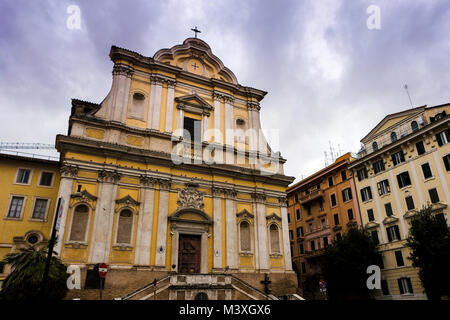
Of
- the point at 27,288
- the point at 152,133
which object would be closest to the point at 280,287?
the point at 152,133

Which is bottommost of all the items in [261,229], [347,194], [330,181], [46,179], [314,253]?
[314,253]

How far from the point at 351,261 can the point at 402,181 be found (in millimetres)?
8876

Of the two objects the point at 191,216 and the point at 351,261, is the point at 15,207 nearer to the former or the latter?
the point at 191,216

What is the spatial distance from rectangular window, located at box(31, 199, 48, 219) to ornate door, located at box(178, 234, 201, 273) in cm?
976

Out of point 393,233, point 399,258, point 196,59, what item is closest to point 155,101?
point 196,59

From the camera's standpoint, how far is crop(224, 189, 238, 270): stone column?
23.1 meters

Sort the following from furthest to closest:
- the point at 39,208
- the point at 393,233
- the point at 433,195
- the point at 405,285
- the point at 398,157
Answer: the point at 398,157
the point at 393,233
the point at 405,285
the point at 433,195
the point at 39,208

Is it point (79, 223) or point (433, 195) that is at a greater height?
point (433, 195)

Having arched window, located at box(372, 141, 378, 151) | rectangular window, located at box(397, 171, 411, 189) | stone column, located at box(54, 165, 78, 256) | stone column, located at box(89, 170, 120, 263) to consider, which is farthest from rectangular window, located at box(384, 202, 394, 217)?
stone column, located at box(54, 165, 78, 256)

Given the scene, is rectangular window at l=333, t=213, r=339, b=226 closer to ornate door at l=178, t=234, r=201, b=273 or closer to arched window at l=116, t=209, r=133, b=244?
ornate door at l=178, t=234, r=201, b=273

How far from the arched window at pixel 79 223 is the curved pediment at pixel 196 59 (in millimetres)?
14181

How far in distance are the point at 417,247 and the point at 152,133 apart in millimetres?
21676

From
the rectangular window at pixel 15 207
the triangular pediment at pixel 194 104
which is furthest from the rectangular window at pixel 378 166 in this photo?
the rectangular window at pixel 15 207

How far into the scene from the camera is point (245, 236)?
981 inches
